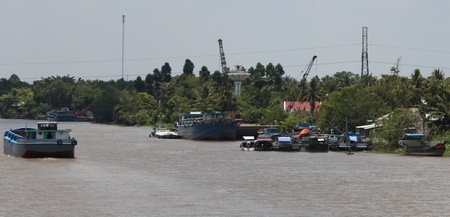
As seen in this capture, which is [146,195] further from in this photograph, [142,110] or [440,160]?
[142,110]

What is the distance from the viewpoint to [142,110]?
199 metres

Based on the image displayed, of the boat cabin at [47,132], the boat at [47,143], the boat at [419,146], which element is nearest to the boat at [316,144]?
the boat at [419,146]

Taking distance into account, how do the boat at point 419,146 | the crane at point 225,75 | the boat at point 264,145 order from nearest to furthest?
the boat at point 419,146 → the boat at point 264,145 → the crane at point 225,75

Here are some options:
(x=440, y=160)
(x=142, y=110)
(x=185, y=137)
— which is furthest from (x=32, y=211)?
(x=142, y=110)

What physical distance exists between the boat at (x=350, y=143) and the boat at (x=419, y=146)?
5.64 m

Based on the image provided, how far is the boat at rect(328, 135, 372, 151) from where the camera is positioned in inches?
3388

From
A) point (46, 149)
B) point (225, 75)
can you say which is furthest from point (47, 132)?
point (225, 75)

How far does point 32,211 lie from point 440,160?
3919 centimetres

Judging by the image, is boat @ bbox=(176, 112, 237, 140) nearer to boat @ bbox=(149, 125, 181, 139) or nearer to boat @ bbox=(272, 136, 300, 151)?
boat @ bbox=(149, 125, 181, 139)

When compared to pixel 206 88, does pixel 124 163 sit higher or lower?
lower

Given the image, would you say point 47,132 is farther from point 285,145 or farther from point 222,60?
point 222,60

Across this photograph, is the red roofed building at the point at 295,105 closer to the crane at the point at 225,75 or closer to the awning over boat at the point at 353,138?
the crane at the point at 225,75

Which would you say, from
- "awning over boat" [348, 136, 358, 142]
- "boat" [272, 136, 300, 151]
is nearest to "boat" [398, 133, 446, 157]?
"awning over boat" [348, 136, 358, 142]

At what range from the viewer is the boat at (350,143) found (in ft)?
282
